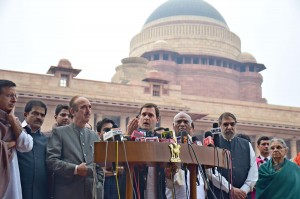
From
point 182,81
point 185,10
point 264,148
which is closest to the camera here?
point 264,148

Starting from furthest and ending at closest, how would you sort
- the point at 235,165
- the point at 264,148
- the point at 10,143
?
the point at 264,148
the point at 235,165
the point at 10,143

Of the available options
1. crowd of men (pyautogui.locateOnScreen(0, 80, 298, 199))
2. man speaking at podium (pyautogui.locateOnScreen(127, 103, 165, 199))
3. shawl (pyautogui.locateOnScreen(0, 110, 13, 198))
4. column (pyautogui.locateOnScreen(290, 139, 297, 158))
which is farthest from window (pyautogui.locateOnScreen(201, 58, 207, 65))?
shawl (pyautogui.locateOnScreen(0, 110, 13, 198))

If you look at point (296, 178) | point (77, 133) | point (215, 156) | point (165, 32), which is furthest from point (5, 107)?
point (165, 32)

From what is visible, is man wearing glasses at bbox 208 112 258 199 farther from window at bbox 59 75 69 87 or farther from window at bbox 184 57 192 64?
window at bbox 184 57 192 64

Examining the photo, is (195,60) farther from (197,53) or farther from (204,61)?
(204,61)

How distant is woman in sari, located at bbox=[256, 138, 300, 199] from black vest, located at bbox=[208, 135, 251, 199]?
253 millimetres

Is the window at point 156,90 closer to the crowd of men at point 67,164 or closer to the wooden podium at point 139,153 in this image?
the crowd of men at point 67,164

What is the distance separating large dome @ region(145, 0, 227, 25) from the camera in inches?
1594

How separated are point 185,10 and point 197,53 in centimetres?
496

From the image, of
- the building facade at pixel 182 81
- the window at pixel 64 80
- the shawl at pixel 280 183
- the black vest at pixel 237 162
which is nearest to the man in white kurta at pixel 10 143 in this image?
the black vest at pixel 237 162

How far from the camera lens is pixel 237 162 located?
487 centimetres

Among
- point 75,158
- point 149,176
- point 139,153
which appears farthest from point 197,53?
point 139,153

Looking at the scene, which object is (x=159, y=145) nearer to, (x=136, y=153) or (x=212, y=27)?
(x=136, y=153)

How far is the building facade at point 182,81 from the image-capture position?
24.4 metres
